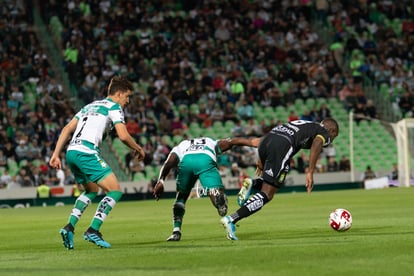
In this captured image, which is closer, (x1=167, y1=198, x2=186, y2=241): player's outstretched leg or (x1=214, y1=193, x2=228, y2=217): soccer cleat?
(x1=167, y1=198, x2=186, y2=241): player's outstretched leg

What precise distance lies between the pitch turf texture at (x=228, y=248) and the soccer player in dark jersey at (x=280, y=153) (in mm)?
523

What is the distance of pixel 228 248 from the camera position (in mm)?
12711

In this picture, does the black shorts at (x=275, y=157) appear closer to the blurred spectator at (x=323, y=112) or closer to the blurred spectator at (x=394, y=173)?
the blurred spectator at (x=394, y=173)

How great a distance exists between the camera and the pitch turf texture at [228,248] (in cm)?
1030

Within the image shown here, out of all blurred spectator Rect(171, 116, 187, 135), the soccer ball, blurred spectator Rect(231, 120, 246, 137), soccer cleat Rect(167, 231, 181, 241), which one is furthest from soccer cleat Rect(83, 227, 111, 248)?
blurred spectator Rect(231, 120, 246, 137)

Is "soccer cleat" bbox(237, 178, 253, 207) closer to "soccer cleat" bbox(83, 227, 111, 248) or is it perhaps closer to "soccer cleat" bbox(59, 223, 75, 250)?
"soccer cleat" bbox(83, 227, 111, 248)

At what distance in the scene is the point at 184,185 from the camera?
50.8ft

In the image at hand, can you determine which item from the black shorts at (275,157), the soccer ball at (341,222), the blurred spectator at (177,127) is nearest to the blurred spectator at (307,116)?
the blurred spectator at (177,127)

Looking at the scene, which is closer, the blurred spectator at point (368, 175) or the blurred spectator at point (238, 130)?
the blurred spectator at point (368, 175)

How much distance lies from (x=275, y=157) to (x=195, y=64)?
30.0 m

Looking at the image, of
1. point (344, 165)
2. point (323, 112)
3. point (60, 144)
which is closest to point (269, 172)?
point (60, 144)

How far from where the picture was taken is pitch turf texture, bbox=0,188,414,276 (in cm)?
1030

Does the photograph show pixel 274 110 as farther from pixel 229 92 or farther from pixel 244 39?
pixel 244 39

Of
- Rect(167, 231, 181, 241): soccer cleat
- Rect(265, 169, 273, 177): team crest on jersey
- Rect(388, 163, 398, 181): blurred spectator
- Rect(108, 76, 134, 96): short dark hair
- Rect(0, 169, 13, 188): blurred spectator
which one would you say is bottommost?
Rect(388, 163, 398, 181): blurred spectator
